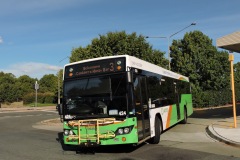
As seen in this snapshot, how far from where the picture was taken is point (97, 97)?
9.70 metres

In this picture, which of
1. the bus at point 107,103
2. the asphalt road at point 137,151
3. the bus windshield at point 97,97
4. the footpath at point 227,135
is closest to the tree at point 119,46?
the footpath at point 227,135

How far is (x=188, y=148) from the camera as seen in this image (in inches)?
418

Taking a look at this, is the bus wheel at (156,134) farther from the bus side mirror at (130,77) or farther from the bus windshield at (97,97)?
the bus side mirror at (130,77)

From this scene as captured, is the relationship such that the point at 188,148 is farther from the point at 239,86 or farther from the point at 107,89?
the point at 239,86

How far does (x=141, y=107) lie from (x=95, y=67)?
190 cm

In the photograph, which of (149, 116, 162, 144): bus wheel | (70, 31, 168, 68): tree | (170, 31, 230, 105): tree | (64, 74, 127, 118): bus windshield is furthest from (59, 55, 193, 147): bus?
(170, 31, 230, 105): tree

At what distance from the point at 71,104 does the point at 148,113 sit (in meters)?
2.59

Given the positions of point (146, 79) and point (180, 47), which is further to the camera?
point (180, 47)

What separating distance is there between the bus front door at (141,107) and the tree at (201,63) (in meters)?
27.1

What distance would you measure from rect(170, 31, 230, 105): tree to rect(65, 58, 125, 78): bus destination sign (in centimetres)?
2814

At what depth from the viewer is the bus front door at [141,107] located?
32.4 feet

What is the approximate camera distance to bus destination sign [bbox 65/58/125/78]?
9852 mm

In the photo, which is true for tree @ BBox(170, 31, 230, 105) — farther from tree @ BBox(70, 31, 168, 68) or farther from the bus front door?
the bus front door

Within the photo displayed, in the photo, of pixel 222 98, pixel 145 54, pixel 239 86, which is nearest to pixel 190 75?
pixel 222 98
